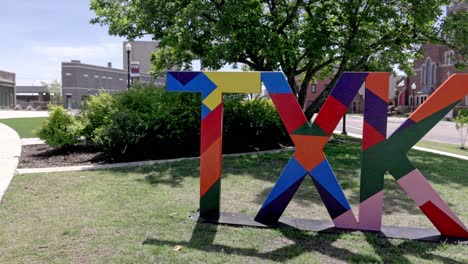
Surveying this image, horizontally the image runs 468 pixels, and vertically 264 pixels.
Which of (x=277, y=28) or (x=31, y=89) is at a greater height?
(x=31, y=89)

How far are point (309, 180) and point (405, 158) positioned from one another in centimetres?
331

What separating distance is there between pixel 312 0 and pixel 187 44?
469 cm

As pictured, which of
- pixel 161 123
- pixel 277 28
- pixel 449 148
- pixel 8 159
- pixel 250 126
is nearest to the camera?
pixel 8 159

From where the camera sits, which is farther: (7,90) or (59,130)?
(7,90)

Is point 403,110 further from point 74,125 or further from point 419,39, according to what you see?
point 74,125

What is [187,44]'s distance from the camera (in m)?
11.8

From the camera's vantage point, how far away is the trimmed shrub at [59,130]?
429 inches

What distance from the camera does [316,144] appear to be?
4.86m

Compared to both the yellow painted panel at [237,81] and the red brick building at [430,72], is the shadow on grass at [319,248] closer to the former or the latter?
the yellow painted panel at [237,81]

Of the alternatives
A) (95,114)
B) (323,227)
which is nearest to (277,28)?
(95,114)

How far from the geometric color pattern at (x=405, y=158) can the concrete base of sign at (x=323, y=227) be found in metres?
0.13

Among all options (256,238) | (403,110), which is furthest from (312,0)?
(403,110)

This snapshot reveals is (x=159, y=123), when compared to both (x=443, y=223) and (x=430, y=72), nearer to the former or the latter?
(x=443, y=223)

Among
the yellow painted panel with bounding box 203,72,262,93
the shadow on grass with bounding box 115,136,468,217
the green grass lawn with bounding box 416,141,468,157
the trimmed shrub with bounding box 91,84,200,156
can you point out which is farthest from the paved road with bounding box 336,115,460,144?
the yellow painted panel with bounding box 203,72,262,93
